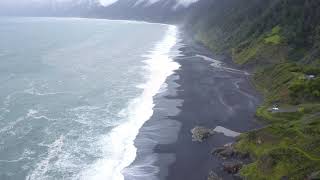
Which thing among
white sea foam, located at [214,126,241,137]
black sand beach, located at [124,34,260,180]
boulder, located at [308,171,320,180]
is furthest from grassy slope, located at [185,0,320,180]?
white sea foam, located at [214,126,241,137]

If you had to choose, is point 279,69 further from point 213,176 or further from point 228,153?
point 213,176

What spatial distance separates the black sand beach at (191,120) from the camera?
203ft

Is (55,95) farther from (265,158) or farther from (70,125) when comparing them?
(265,158)

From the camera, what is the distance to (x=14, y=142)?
2758 inches

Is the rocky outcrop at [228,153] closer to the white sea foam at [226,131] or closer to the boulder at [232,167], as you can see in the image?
the boulder at [232,167]

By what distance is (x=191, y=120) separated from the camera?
81438mm

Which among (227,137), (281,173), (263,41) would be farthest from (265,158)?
(263,41)

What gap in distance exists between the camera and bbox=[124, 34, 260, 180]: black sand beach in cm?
6181

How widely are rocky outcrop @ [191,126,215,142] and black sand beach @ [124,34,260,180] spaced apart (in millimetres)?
858

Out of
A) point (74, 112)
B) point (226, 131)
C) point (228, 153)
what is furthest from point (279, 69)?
point (228, 153)

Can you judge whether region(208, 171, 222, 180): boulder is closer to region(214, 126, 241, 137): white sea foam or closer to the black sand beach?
the black sand beach

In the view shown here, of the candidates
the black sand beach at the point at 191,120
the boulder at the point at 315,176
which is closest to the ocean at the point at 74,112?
the black sand beach at the point at 191,120

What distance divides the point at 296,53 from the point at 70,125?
67.9 m

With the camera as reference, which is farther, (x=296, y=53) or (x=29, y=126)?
(x=296, y=53)
